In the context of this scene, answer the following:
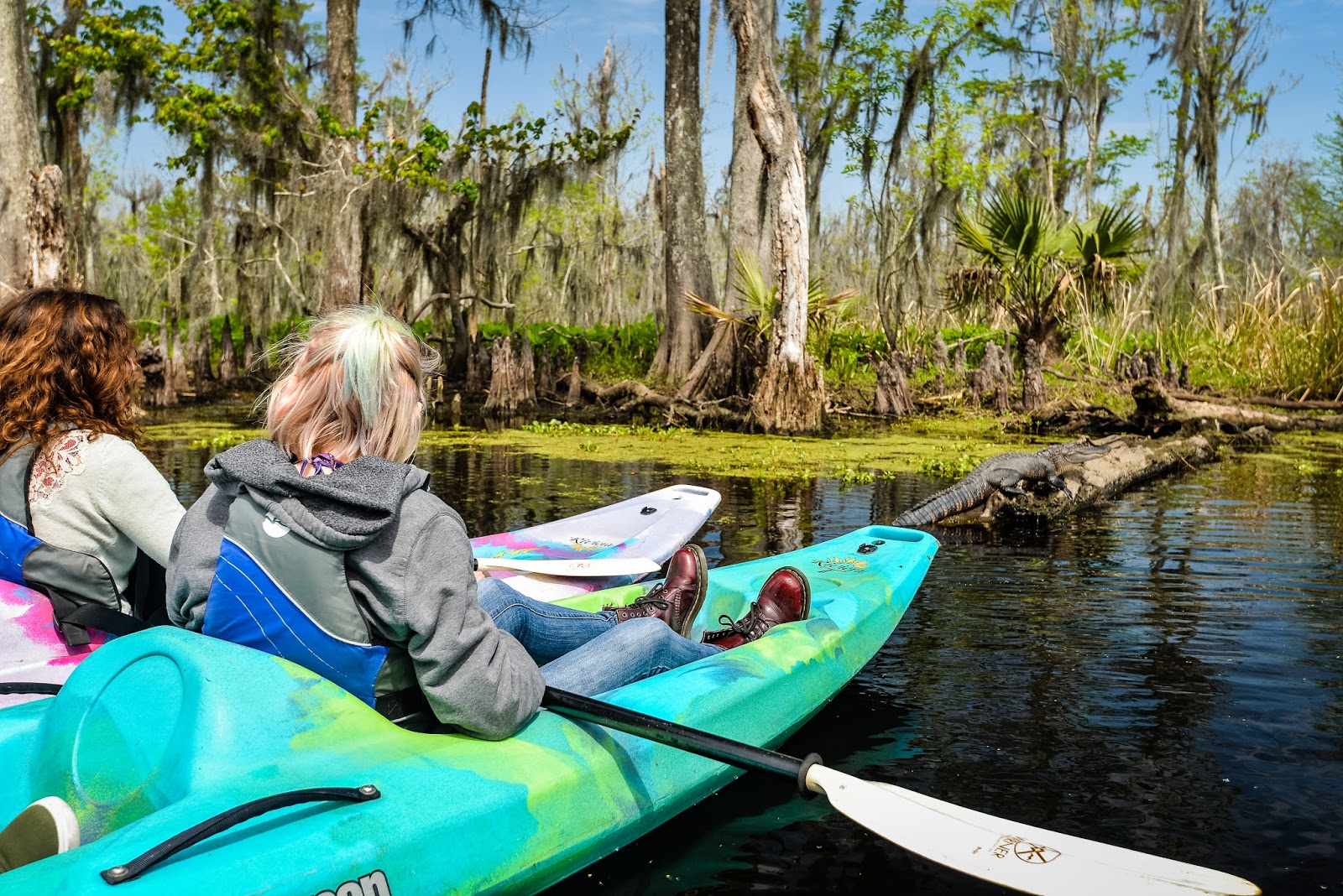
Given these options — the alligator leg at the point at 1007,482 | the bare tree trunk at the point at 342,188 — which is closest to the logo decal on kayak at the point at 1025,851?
the alligator leg at the point at 1007,482

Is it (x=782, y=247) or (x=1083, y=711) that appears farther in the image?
(x=782, y=247)

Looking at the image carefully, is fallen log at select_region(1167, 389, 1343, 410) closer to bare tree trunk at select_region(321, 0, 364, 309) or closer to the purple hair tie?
bare tree trunk at select_region(321, 0, 364, 309)

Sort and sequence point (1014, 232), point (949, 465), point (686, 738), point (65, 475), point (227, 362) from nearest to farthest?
point (686, 738) < point (65, 475) < point (949, 465) < point (1014, 232) < point (227, 362)

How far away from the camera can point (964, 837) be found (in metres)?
2.63

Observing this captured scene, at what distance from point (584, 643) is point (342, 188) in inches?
665

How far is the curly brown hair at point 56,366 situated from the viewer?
2.98 meters

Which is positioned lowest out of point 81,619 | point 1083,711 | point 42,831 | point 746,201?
point 1083,711

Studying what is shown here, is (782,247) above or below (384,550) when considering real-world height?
above

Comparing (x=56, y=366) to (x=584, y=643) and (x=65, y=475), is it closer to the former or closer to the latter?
(x=65, y=475)

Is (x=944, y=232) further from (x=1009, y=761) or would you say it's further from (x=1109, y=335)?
(x=1009, y=761)

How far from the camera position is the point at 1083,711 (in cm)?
416

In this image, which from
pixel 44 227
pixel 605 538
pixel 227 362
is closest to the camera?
pixel 605 538

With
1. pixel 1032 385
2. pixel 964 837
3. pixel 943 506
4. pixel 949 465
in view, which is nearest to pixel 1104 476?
pixel 949 465

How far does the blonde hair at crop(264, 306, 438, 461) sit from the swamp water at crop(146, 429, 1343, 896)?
129cm
